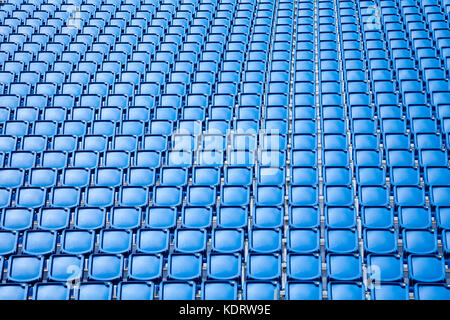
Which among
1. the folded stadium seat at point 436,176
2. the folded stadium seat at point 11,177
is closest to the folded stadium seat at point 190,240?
the folded stadium seat at point 11,177

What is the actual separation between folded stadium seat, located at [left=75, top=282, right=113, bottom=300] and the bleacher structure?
0.01 m

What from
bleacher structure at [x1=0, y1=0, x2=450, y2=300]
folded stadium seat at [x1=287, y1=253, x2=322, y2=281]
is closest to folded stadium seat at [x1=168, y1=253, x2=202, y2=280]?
bleacher structure at [x1=0, y1=0, x2=450, y2=300]

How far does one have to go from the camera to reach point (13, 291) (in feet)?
14.4

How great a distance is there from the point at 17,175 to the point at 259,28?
16.0 feet

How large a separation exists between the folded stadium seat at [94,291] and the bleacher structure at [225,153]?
0.04 ft

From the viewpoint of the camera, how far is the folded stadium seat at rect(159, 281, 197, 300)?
436 cm

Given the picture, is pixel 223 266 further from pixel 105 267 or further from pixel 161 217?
pixel 105 267

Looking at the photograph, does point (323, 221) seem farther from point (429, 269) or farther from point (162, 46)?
point (162, 46)

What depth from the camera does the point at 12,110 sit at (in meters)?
6.77

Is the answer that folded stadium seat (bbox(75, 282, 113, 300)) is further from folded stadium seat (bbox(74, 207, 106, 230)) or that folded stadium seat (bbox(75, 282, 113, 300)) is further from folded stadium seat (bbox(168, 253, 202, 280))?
folded stadium seat (bbox(74, 207, 106, 230))

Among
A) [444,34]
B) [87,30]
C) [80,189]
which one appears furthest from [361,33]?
[80,189]

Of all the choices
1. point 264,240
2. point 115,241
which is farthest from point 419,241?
point 115,241

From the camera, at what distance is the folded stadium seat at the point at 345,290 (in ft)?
14.0

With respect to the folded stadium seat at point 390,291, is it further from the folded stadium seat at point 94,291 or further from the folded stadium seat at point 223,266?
the folded stadium seat at point 94,291
